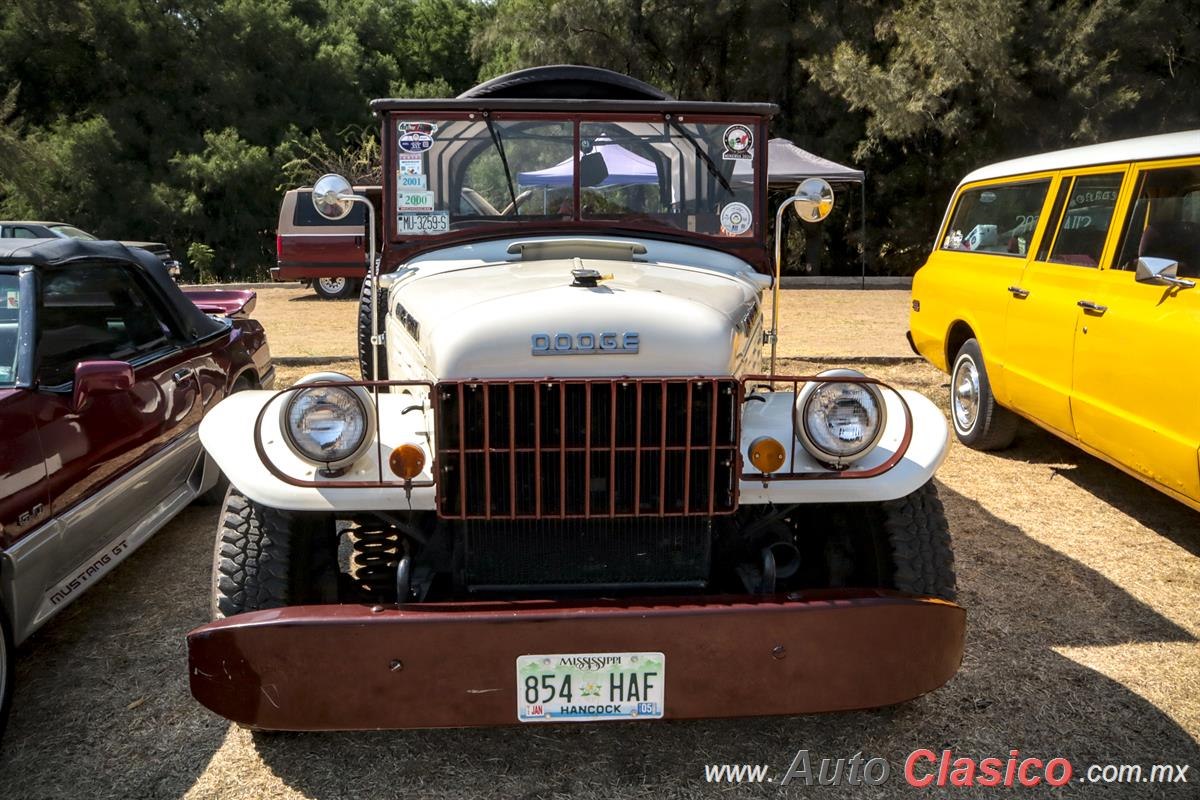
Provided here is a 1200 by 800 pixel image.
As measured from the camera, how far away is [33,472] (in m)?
3.36

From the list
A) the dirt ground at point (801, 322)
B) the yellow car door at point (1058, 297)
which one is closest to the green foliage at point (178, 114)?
the dirt ground at point (801, 322)

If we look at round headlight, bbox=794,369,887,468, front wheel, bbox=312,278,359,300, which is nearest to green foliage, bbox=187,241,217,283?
front wheel, bbox=312,278,359,300

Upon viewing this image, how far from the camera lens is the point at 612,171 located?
414 cm

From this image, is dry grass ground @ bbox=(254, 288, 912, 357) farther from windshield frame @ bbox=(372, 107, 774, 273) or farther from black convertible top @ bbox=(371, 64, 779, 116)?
windshield frame @ bbox=(372, 107, 774, 273)

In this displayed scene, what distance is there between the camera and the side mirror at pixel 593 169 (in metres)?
4.08

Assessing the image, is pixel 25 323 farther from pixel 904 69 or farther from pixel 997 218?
pixel 904 69

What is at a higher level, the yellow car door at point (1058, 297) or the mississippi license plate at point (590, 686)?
the yellow car door at point (1058, 297)

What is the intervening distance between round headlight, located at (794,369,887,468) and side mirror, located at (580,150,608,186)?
5.29ft

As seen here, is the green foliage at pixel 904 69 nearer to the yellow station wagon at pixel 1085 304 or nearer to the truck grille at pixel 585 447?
the yellow station wagon at pixel 1085 304

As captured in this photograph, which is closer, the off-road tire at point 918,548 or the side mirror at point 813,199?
the off-road tire at point 918,548

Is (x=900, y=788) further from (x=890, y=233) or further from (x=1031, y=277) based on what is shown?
(x=890, y=233)

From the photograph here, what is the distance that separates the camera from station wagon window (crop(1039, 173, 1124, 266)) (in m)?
5.20

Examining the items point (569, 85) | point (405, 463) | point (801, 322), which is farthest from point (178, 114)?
point (405, 463)

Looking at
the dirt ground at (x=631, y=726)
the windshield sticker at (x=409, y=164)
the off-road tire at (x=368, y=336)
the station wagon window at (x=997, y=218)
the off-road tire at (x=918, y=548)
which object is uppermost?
the windshield sticker at (x=409, y=164)
